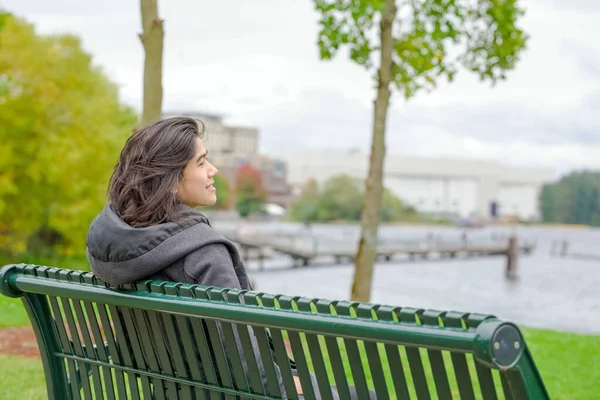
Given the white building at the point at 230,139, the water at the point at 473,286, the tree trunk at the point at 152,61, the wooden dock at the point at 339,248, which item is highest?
the white building at the point at 230,139

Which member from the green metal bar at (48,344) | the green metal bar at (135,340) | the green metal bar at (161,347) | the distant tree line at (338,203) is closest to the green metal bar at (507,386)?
the green metal bar at (161,347)

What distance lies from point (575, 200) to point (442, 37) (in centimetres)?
14052

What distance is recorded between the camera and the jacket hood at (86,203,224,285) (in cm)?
243

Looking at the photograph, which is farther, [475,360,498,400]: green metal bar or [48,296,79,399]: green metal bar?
[48,296,79,399]: green metal bar

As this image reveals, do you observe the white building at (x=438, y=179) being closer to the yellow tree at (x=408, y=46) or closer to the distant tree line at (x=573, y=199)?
the distant tree line at (x=573, y=199)

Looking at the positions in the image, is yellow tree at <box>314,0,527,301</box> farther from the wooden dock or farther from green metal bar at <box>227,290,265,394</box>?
the wooden dock

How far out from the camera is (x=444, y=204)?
13350cm

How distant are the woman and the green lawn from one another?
309 cm

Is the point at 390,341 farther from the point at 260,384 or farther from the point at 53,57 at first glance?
the point at 53,57

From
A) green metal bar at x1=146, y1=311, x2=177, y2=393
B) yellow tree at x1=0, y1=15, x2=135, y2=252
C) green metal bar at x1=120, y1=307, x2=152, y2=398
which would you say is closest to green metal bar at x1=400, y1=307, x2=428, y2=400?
green metal bar at x1=146, y1=311, x2=177, y2=393

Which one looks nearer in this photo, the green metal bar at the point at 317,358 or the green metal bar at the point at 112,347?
the green metal bar at the point at 317,358

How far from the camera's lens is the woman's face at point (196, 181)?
8.89ft

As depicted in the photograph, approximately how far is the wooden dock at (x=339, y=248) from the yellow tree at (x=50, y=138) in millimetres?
29863

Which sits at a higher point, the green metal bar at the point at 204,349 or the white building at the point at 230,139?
the white building at the point at 230,139
